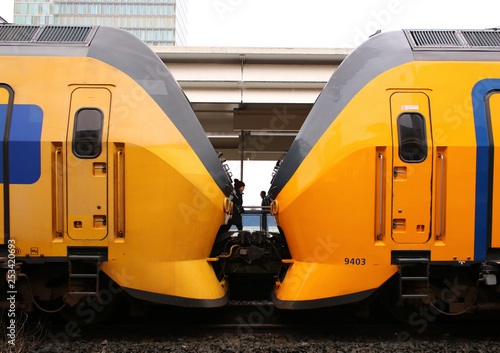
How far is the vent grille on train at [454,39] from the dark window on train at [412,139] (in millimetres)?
1018

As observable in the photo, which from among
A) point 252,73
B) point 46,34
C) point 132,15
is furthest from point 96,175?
point 132,15

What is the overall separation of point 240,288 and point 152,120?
3.96 meters

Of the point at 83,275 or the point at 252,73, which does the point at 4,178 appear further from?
the point at 252,73

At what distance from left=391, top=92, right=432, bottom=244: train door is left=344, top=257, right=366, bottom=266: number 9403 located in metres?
0.46

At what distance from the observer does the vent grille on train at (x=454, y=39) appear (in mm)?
4480

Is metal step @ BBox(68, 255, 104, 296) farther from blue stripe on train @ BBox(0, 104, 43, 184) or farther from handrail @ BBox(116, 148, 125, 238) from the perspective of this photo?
blue stripe on train @ BBox(0, 104, 43, 184)

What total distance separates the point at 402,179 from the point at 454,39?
7.13 feet

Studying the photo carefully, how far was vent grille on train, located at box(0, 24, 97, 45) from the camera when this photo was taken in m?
4.52

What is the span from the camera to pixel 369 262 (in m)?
4.21

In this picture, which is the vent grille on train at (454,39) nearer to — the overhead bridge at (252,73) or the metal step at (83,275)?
the overhead bridge at (252,73)

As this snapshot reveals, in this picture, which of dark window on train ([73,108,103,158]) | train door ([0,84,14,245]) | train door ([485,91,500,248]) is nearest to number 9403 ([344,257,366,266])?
train door ([485,91,500,248])

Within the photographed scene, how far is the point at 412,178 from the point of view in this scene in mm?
4137

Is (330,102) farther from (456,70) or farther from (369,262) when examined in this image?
(369,262)

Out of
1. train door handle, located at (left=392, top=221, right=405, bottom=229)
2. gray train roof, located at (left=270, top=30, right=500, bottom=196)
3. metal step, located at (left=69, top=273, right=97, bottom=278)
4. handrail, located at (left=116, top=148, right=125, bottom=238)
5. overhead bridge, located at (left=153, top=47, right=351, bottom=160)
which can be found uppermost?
overhead bridge, located at (left=153, top=47, right=351, bottom=160)
